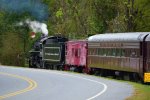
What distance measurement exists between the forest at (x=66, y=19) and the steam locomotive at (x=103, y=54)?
3.72 m

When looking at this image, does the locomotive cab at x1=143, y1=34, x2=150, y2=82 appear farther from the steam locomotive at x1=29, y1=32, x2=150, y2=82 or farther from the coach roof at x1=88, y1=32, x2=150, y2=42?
the coach roof at x1=88, y1=32, x2=150, y2=42

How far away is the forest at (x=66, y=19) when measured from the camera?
164 feet

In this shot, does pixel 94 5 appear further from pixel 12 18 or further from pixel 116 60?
pixel 12 18

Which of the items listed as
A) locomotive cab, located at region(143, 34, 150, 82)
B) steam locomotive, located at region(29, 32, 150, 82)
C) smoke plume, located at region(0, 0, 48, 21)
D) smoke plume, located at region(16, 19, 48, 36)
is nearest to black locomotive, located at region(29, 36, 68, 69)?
steam locomotive, located at region(29, 32, 150, 82)

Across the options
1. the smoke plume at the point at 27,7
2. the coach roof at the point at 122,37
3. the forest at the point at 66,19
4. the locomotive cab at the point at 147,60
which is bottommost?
the locomotive cab at the point at 147,60

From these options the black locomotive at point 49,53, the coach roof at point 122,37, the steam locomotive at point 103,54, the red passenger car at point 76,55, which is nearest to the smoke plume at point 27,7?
the black locomotive at point 49,53

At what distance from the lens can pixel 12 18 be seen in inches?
3479

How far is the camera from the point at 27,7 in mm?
90438

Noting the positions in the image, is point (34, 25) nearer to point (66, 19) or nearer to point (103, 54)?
point (66, 19)

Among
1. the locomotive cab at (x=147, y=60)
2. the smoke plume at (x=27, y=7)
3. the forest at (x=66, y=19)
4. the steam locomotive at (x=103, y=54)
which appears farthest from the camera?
the smoke plume at (x=27, y=7)

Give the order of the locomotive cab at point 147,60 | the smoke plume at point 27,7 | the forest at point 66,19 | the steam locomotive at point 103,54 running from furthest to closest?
the smoke plume at point 27,7, the forest at point 66,19, the steam locomotive at point 103,54, the locomotive cab at point 147,60

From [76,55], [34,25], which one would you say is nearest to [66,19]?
[34,25]

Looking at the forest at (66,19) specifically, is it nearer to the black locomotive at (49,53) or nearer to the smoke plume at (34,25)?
the smoke plume at (34,25)

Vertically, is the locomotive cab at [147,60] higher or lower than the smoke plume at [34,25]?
lower
